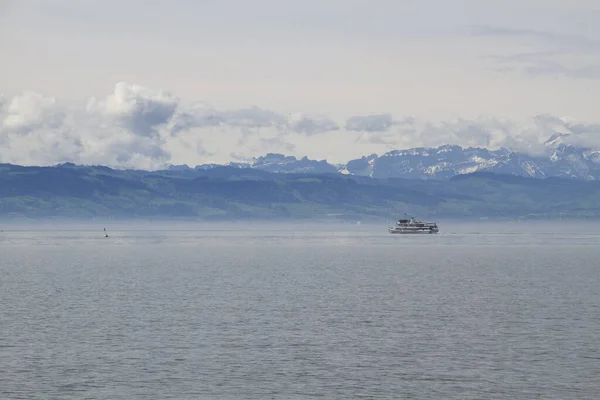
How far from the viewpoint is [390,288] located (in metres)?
135

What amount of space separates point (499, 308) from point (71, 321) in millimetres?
48511

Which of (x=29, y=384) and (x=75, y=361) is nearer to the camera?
(x=29, y=384)

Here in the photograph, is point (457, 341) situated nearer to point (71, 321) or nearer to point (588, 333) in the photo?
point (588, 333)

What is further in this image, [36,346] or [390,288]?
[390,288]

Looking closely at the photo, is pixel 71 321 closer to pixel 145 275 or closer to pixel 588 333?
pixel 588 333

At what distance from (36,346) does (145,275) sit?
89963 mm

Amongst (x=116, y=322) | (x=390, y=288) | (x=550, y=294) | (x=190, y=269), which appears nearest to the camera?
(x=116, y=322)

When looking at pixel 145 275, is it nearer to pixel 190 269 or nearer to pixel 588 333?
pixel 190 269

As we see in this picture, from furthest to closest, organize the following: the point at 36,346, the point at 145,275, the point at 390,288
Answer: the point at 145,275 → the point at 390,288 → the point at 36,346

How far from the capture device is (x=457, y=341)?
262 feet

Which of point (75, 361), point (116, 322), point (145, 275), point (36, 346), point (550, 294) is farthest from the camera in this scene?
point (145, 275)

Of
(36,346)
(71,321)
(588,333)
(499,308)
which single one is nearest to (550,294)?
(499,308)

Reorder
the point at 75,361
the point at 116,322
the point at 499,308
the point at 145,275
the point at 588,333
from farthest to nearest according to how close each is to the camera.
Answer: the point at 145,275 < the point at 499,308 < the point at 116,322 < the point at 588,333 < the point at 75,361

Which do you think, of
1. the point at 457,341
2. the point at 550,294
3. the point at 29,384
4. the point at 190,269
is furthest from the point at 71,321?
the point at 190,269
